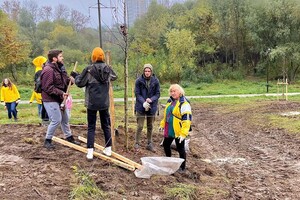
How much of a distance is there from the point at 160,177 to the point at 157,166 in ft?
0.68

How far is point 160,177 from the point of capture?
19.4ft

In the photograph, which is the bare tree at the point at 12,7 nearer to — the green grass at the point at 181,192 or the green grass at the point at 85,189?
the green grass at the point at 85,189

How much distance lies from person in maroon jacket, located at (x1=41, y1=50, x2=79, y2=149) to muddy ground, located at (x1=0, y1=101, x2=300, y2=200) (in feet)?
1.70

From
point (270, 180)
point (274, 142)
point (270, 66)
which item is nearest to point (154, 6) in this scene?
point (270, 66)

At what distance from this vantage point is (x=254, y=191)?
239 inches

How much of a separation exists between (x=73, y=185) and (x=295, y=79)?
34398 mm

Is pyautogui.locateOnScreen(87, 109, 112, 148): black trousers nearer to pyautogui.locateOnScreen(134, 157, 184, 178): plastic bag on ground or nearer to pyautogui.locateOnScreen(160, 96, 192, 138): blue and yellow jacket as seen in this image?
pyautogui.locateOnScreen(134, 157, 184, 178): plastic bag on ground

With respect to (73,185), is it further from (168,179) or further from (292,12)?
(292,12)

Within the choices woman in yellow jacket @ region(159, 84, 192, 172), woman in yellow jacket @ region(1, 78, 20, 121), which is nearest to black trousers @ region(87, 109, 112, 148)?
woman in yellow jacket @ region(159, 84, 192, 172)

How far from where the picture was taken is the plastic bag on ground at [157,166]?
5.89 meters

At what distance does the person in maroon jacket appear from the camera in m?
6.32

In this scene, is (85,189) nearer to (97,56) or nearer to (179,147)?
(179,147)

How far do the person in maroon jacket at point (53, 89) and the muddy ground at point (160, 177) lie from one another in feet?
1.70

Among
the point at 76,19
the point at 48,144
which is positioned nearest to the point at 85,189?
the point at 48,144
